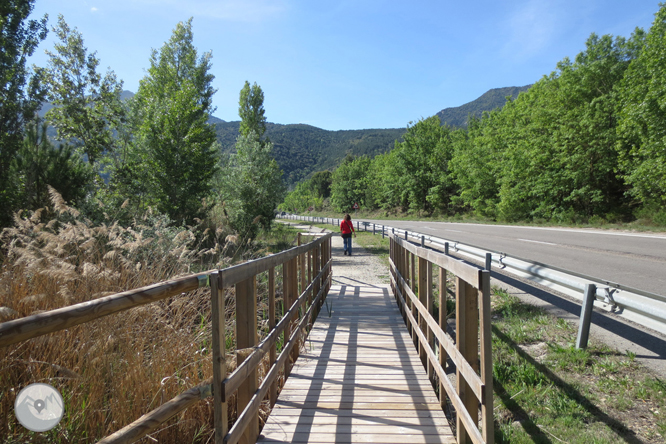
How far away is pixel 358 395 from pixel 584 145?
27.0m

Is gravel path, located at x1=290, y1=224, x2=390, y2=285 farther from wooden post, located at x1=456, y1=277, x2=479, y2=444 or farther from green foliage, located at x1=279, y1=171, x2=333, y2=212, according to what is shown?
green foliage, located at x1=279, y1=171, x2=333, y2=212

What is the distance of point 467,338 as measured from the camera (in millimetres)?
2408

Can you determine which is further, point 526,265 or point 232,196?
point 232,196

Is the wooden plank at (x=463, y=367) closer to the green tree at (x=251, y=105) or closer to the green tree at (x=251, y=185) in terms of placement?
the green tree at (x=251, y=185)

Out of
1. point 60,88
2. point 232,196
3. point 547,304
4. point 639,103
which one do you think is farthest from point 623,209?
point 60,88

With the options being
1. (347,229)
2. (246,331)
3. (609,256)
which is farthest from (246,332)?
(347,229)

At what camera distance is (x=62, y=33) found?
20438 mm

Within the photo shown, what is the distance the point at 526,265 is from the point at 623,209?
23.3 meters

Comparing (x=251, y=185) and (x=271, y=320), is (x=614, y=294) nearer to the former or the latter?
(x=271, y=320)

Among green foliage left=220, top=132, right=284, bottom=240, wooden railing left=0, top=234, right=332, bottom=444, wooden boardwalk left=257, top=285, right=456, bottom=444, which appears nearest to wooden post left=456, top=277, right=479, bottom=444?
wooden boardwalk left=257, top=285, right=456, bottom=444

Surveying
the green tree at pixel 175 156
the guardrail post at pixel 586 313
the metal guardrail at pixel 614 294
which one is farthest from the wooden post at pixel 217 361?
the green tree at pixel 175 156

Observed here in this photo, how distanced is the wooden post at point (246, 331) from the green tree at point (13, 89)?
12.1 metres

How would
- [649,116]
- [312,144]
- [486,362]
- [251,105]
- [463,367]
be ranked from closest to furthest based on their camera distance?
[486,362], [463,367], [649,116], [251,105], [312,144]

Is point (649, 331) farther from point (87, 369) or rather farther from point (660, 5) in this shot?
point (660, 5)
